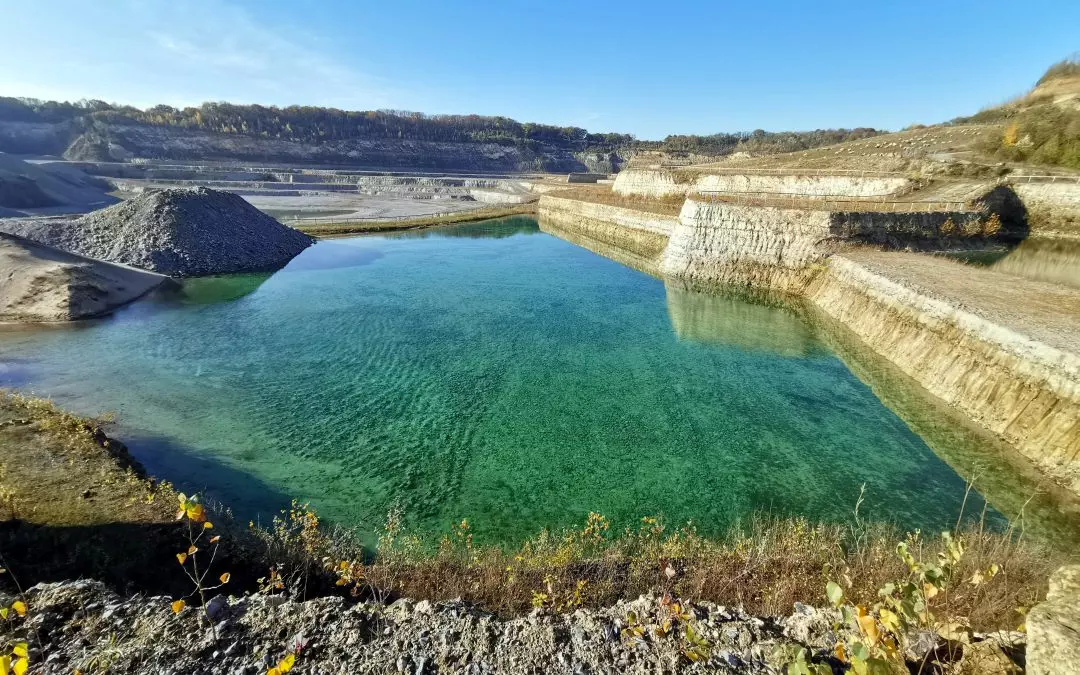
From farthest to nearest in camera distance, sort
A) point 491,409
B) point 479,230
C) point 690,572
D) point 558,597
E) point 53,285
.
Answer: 1. point 479,230
2. point 53,285
3. point 491,409
4. point 690,572
5. point 558,597

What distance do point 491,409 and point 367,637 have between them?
7880 millimetres

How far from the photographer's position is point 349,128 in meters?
121

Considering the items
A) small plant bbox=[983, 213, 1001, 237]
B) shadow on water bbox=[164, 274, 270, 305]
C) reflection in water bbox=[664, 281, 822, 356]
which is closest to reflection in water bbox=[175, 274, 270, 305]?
shadow on water bbox=[164, 274, 270, 305]

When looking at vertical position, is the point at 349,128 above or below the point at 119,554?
above

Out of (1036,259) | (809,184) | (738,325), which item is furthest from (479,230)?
(1036,259)

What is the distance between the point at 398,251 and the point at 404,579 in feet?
105

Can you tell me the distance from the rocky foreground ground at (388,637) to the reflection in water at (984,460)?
679cm

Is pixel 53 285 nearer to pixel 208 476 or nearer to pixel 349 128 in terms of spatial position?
pixel 208 476

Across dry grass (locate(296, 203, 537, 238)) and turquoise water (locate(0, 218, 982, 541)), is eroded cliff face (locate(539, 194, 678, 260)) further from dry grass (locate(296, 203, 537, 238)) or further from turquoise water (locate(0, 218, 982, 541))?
turquoise water (locate(0, 218, 982, 541))

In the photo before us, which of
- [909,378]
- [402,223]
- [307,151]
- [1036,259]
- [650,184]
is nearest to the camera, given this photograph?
[909,378]

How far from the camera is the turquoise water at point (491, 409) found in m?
9.30

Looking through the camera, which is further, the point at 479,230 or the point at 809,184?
the point at 479,230

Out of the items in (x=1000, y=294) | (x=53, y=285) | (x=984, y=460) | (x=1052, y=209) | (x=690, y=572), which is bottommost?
(x=984, y=460)

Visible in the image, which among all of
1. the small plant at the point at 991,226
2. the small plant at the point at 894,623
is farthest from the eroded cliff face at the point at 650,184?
the small plant at the point at 894,623
